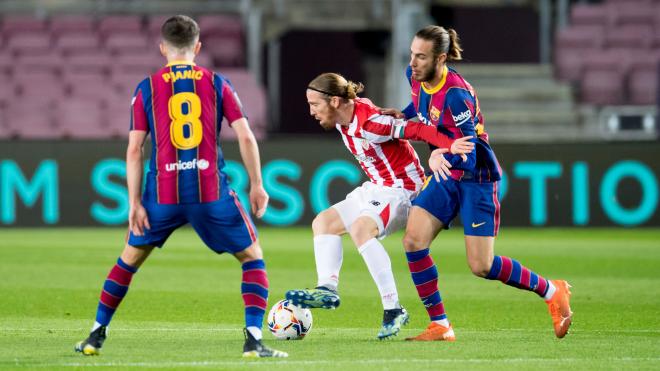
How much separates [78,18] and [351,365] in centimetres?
1831

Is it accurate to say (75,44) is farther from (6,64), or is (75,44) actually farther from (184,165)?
(184,165)

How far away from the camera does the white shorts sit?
27.1ft

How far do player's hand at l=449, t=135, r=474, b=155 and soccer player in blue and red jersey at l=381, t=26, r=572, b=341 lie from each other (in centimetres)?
7

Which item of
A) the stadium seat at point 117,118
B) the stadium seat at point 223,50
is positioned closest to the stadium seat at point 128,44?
the stadium seat at point 223,50

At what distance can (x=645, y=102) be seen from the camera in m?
22.0

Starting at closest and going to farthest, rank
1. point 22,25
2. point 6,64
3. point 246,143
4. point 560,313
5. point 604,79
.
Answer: point 246,143
point 560,313
point 6,64
point 604,79
point 22,25

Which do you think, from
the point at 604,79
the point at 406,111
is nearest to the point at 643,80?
the point at 604,79

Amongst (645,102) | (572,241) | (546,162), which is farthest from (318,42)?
(572,241)

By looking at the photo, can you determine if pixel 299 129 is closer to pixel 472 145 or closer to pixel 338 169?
pixel 338 169

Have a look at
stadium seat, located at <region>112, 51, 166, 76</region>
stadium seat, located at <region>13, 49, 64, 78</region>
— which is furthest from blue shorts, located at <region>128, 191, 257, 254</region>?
stadium seat, located at <region>13, 49, 64, 78</region>

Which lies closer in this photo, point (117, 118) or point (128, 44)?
point (117, 118)

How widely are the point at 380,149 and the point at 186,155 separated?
1756mm

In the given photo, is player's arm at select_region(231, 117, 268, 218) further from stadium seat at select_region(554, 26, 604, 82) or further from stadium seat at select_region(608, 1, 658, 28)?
stadium seat at select_region(608, 1, 658, 28)

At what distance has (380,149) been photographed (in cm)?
833
